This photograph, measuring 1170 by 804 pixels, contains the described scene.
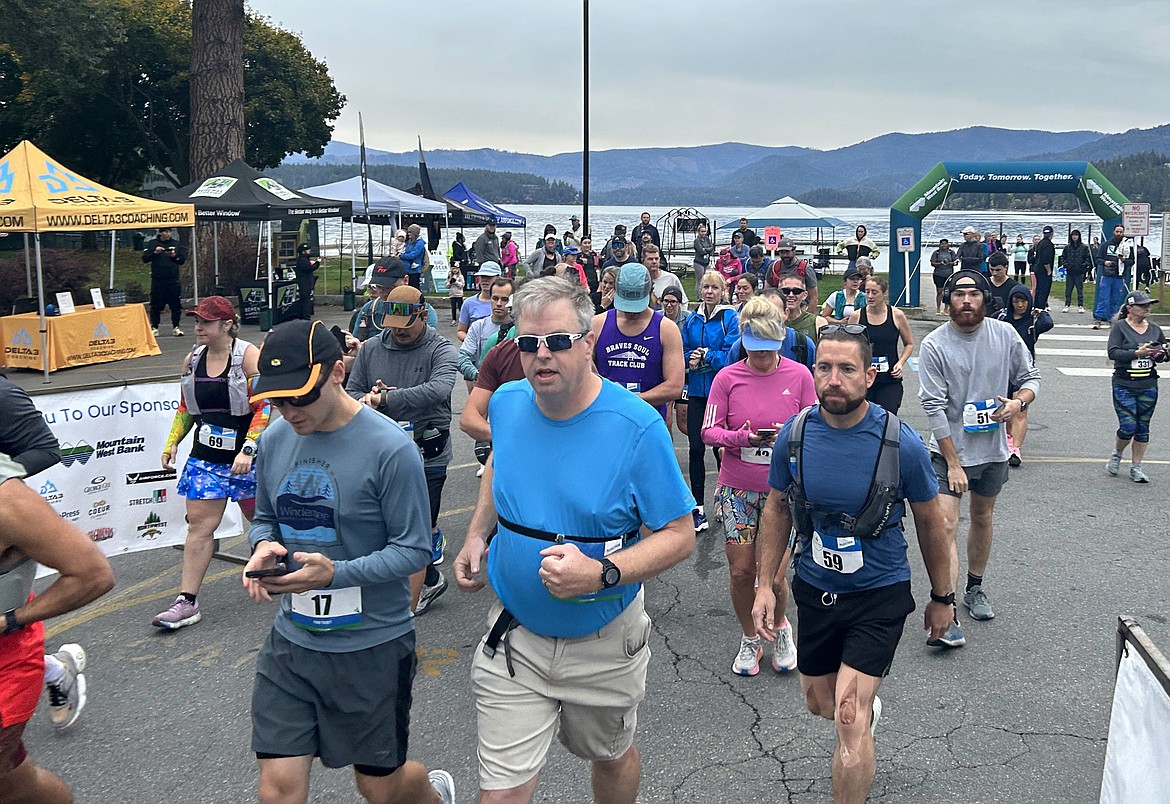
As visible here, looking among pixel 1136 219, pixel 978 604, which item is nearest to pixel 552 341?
pixel 978 604

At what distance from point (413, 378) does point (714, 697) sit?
2391 mm

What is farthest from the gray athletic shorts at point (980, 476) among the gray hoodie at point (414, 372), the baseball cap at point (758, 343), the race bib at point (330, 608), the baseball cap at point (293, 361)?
the baseball cap at point (293, 361)

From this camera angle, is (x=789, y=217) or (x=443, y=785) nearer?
(x=443, y=785)

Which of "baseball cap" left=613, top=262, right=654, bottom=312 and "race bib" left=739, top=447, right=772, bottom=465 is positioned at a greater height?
"baseball cap" left=613, top=262, right=654, bottom=312

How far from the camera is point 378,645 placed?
10.8 feet

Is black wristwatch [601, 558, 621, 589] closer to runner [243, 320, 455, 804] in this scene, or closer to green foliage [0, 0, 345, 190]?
runner [243, 320, 455, 804]

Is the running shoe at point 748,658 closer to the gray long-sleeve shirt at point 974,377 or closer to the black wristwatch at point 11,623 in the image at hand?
the gray long-sleeve shirt at point 974,377

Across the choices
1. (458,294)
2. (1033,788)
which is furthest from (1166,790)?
(458,294)

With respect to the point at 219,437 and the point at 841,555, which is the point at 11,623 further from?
the point at 219,437

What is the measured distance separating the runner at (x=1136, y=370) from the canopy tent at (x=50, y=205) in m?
13.0

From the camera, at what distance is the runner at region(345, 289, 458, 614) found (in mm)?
5762

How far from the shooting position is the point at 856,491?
3727 millimetres

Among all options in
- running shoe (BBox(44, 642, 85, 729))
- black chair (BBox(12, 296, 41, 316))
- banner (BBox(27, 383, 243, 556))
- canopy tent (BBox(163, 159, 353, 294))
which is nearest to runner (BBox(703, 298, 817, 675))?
running shoe (BBox(44, 642, 85, 729))

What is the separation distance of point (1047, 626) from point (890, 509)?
265cm
